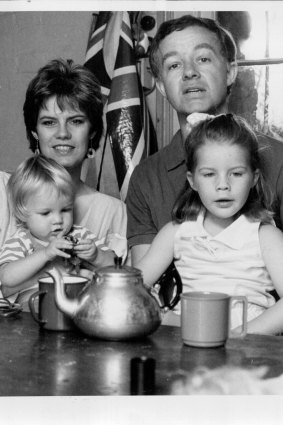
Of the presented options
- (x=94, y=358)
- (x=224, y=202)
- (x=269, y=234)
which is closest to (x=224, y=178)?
(x=224, y=202)

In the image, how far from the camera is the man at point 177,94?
5.80ft

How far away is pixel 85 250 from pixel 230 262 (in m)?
0.32

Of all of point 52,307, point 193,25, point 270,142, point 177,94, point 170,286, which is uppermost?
point 193,25

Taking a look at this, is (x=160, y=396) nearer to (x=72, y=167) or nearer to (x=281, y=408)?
(x=281, y=408)

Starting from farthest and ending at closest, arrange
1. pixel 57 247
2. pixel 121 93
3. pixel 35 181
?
pixel 121 93, pixel 35 181, pixel 57 247

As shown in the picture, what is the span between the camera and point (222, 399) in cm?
93

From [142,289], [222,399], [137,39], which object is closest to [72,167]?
[137,39]

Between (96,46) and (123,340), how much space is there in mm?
1191

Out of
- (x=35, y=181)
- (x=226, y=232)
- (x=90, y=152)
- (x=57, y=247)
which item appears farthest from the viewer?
(x=90, y=152)

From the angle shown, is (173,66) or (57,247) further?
(173,66)

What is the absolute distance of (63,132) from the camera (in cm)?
184

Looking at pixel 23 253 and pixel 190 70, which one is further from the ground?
pixel 190 70

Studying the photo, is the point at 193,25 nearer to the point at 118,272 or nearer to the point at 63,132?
the point at 63,132

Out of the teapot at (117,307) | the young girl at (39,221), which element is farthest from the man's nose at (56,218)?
the teapot at (117,307)
